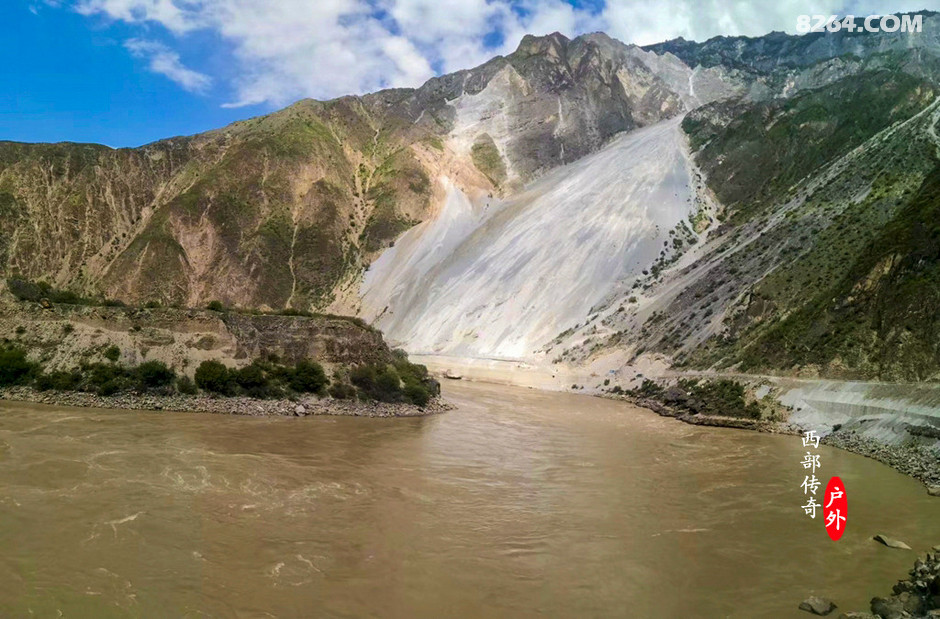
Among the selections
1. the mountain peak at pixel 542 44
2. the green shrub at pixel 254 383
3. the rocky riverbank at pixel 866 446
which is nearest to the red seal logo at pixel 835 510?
the rocky riverbank at pixel 866 446

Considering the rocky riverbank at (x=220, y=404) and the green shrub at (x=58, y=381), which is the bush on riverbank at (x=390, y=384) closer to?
the rocky riverbank at (x=220, y=404)

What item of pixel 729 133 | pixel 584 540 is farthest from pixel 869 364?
pixel 729 133

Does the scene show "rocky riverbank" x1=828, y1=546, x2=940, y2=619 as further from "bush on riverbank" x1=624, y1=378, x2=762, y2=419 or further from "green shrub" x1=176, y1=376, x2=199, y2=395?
"green shrub" x1=176, y1=376, x2=199, y2=395

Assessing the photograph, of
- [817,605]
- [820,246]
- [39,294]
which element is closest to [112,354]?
[39,294]

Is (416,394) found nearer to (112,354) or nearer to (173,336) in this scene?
(173,336)

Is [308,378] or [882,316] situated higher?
[882,316]
